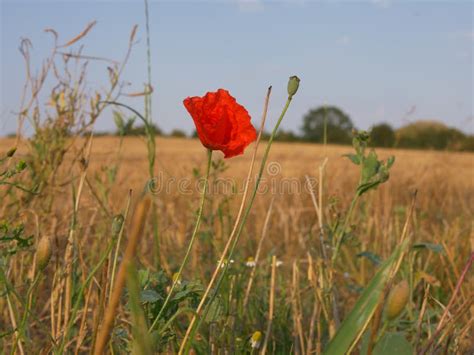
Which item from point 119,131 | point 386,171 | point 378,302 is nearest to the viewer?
point 378,302

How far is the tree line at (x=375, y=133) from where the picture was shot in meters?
1.76

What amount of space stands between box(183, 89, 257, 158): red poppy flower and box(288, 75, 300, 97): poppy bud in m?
0.14

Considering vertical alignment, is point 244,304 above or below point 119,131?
below

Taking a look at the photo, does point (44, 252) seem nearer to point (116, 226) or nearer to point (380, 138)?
point (116, 226)

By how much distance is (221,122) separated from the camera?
892 mm

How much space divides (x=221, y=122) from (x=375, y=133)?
7.71ft

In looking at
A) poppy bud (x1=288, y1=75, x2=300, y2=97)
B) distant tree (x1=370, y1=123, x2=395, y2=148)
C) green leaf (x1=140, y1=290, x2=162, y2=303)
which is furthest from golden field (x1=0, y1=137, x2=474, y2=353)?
poppy bud (x1=288, y1=75, x2=300, y2=97)

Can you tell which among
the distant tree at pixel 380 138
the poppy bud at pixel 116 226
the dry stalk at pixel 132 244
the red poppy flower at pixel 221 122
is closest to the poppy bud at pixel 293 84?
the red poppy flower at pixel 221 122

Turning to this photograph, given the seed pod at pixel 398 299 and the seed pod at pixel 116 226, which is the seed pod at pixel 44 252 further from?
the seed pod at pixel 398 299

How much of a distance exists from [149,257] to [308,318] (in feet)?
2.54

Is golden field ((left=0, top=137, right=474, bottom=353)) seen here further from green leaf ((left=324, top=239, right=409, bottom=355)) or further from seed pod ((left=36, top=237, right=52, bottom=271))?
green leaf ((left=324, top=239, right=409, bottom=355))

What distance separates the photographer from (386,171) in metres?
1.19

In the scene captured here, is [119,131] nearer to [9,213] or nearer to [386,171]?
[9,213]

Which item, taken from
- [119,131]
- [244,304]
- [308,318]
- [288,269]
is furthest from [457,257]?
[119,131]
